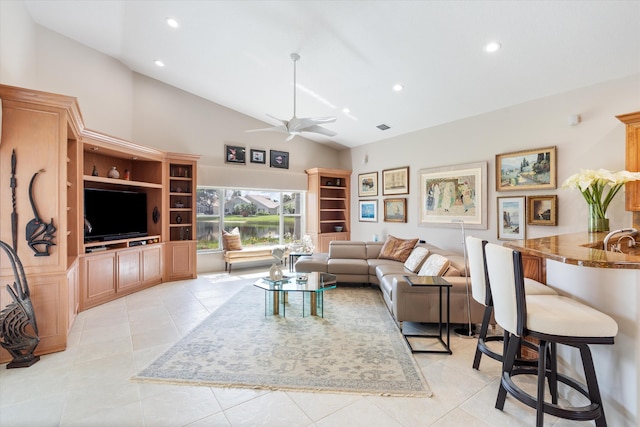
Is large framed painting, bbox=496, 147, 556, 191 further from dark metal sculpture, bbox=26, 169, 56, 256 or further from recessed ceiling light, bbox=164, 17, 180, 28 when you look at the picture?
dark metal sculpture, bbox=26, 169, 56, 256

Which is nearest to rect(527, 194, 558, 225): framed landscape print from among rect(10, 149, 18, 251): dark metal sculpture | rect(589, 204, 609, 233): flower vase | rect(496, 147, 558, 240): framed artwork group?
rect(496, 147, 558, 240): framed artwork group

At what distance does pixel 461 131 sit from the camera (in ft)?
16.0

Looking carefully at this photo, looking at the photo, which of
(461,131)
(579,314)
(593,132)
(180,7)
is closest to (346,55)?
(180,7)

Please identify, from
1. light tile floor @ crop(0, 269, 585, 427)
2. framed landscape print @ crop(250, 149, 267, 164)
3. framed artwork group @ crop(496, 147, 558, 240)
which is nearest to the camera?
light tile floor @ crop(0, 269, 585, 427)

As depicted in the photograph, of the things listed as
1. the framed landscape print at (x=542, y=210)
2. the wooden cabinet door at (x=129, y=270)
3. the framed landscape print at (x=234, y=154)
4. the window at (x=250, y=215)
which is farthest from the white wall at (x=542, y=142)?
the wooden cabinet door at (x=129, y=270)

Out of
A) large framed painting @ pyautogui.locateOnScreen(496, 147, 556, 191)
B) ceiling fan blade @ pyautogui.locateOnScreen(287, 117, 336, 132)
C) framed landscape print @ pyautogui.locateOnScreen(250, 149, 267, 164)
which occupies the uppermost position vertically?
framed landscape print @ pyautogui.locateOnScreen(250, 149, 267, 164)

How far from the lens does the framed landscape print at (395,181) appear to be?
19.3 feet

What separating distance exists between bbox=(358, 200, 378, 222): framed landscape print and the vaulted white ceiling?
215cm

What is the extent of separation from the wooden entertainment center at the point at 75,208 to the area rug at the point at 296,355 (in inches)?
56.2

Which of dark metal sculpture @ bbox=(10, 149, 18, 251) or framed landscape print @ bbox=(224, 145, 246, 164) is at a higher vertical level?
framed landscape print @ bbox=(224, 145, 246, 164)

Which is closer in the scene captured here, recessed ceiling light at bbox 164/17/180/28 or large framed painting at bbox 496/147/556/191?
recessed ceiling light at bbox 164/17/180/28

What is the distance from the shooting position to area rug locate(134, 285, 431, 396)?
229cm

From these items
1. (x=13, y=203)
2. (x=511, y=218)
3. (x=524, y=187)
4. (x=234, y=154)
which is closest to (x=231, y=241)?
(x=234, y=154)

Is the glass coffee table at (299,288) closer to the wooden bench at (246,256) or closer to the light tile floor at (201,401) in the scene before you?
the light tile floor at (201,401)
